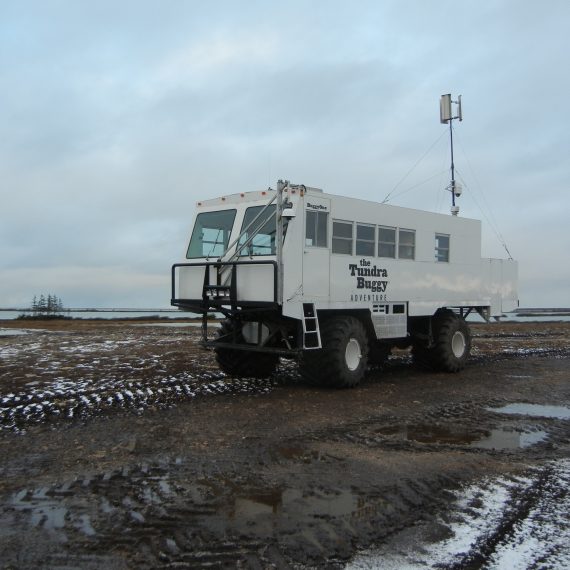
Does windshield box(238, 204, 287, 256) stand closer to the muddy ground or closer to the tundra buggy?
the tundra buggy

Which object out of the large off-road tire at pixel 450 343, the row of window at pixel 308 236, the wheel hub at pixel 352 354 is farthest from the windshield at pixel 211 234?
the large off-road tire at pixel 450 343

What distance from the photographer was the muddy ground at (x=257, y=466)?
14.2 ft

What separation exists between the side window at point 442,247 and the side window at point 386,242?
67.0 inches

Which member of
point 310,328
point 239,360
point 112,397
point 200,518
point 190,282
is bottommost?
point 200,518

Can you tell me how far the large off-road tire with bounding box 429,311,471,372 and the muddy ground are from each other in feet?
5.11

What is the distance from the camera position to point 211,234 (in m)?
11.8

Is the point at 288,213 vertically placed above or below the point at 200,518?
above

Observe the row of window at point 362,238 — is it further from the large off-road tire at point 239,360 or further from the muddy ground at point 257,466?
the muddy ground at point 257,466

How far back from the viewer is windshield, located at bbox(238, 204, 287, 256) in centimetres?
1065

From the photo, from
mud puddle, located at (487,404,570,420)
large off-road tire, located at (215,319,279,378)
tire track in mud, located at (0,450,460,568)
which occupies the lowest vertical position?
tire track in mud, located at (0,450,460,568)

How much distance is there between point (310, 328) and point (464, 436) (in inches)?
145

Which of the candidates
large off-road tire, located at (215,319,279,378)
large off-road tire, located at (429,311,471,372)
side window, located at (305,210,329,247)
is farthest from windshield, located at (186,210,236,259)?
large off-road tire, located at (429,311,471,372)

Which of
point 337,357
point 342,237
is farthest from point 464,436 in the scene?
point 342,237

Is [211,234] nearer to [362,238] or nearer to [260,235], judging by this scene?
[260,235]
